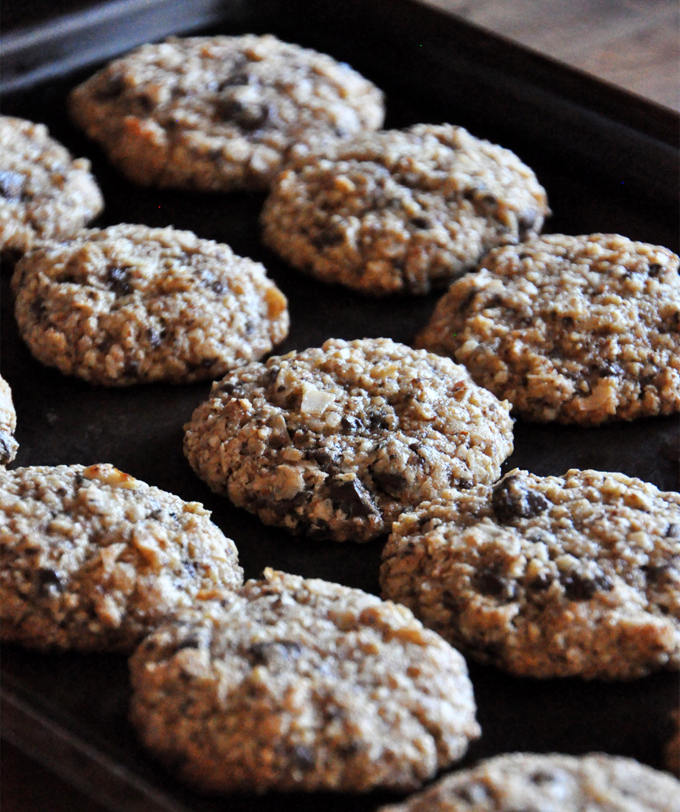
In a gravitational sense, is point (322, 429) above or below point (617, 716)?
above

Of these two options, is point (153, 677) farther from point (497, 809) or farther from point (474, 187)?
point (474, 187)

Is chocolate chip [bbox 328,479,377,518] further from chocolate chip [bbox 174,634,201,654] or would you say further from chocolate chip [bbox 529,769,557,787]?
chocolate chip [bbox 529,769,557,787]

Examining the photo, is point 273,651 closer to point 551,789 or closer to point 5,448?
point 551,789

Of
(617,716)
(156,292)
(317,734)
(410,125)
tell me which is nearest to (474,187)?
(410,125)

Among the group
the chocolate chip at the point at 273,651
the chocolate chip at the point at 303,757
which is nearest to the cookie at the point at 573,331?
Result: the chocolate chip at the point at 273,651

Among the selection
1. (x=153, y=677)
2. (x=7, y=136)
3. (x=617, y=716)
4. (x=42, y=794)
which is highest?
(x=7, y=136)

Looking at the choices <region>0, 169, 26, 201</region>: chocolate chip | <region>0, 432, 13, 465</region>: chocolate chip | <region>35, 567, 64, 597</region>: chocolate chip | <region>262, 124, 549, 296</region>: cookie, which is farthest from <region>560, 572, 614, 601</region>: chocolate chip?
<region>0, 169, 26, 201</region>: chocolate chip
